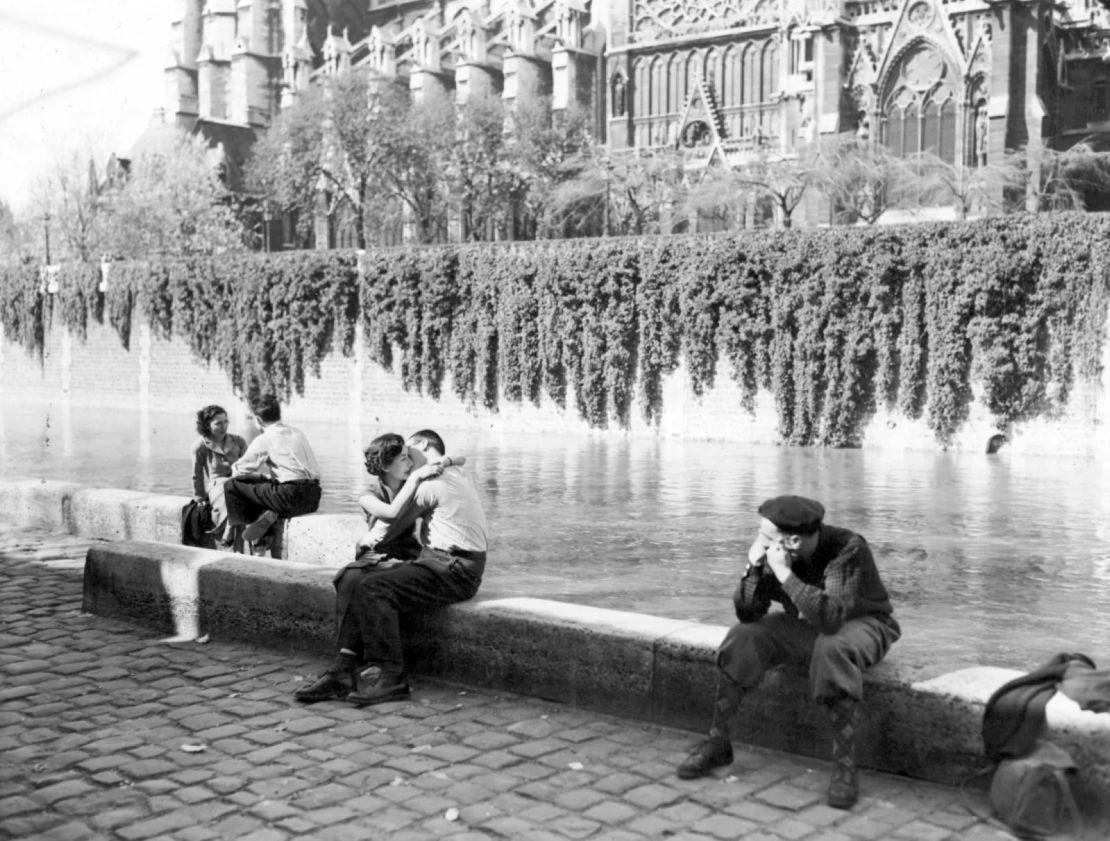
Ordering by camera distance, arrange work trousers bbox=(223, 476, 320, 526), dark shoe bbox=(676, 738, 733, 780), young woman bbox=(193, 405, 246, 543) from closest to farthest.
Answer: dark shoe bbox=(676, 738, 733, 780) < work trousers bbox=(223, 476, 320, 526) < young woman bbox=(193, 405, 246, 543)

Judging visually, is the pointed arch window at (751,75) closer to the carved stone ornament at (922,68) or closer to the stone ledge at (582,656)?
the carved stone ornament at (922,68)

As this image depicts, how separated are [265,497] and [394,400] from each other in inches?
924

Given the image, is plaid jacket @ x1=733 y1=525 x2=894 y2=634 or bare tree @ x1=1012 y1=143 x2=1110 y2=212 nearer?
plaid jacket @ x1=733 y1=525 x2=894 y2=634

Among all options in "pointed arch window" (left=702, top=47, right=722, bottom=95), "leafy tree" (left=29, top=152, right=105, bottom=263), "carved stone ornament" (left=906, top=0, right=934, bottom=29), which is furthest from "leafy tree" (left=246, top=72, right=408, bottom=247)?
"carved stone ornament" (left=906, top=0, right=934, bottom=29)

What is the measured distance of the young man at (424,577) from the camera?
21.0 feet

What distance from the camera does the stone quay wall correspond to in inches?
904

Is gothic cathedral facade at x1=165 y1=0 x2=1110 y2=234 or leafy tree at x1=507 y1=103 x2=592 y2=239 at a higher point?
gothic cathedral facade at x1=165 y1=0 x2=1110 y2=234

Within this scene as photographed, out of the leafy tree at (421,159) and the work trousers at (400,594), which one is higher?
the leafy tree at (421,159)

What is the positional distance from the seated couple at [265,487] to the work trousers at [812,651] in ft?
13.8

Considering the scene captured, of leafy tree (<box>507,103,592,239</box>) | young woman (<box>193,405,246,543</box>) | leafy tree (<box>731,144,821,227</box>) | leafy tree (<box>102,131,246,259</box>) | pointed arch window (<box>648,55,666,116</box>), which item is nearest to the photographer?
young woman (<box>193,405,246,543</box>)

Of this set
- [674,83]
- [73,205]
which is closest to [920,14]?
[674,83]

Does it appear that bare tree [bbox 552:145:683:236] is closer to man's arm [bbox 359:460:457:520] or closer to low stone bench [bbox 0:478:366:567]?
low stone bench [bbox 0:478:366:567]

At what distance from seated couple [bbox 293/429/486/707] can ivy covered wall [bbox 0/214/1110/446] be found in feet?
58.7

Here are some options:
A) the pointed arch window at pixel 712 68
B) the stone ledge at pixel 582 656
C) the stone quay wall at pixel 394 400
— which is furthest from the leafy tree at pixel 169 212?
the stone ledge at pixel 582 656
